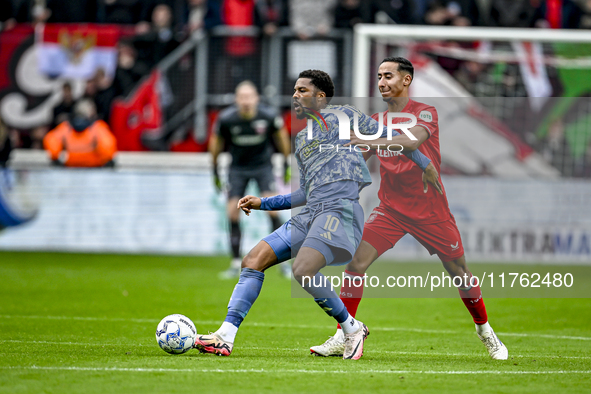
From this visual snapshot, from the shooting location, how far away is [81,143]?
1491 cm

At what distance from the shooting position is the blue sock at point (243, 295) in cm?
575

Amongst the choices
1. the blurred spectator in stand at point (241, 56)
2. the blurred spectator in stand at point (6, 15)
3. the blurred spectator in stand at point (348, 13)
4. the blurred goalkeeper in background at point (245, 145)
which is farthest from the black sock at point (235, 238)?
the blurred spectator in stand at point (6, 15)

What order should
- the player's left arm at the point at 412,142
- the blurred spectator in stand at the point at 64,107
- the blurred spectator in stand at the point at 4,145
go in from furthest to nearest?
1. the blurred spectator in stand at the point at 64,107
2. the blurred spectator in stand at the point at 4,145
3. the player's left arm at the point at 412,142

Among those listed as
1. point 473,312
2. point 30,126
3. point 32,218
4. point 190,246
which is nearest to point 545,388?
point 473,312

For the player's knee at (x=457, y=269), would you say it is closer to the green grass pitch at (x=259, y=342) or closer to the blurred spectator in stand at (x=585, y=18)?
the green grass pitch at (x=259, y=342)

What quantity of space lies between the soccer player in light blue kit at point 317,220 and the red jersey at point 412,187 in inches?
11.7

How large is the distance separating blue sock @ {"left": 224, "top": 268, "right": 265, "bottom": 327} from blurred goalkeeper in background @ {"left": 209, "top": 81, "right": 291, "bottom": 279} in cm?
604

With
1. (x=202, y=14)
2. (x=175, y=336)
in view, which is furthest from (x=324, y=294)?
(x=202, y=14)

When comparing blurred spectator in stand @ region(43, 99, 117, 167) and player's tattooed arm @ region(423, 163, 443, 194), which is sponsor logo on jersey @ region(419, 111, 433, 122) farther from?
blurred spectator in stand @ region(43, 99, 117, 167)

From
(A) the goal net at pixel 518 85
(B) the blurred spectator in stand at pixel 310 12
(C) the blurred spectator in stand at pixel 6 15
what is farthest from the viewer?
(B) the blurred spectator in stand at pixel 310 12

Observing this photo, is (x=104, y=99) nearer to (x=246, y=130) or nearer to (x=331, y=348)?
(x=246, y=130)

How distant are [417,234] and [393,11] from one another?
9.94 m

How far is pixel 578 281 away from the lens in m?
11.5

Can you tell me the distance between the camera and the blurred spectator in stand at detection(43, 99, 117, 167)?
48.3 ft
